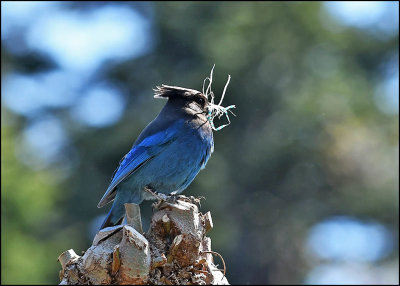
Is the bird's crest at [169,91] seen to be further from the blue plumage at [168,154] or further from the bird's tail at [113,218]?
the bird's tail at [113,218]

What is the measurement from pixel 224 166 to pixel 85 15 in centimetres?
484

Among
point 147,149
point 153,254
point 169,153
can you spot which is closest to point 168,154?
point 169,153

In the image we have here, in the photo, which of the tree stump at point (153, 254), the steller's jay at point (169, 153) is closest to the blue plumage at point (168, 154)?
the steller's jay at point (169, 153)

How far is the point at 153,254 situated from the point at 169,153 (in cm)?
180

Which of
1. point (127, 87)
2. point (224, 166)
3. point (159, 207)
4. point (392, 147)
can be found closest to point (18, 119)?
point (127, 87)

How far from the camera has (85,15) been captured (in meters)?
17.9

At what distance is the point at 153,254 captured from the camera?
374cm

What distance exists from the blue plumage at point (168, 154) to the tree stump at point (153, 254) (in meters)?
1.28

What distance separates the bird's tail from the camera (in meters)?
5.09

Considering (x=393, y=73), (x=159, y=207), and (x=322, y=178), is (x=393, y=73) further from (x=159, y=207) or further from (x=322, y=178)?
(x=159, y=207)

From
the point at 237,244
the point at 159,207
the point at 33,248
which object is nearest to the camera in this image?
the point at 159,207

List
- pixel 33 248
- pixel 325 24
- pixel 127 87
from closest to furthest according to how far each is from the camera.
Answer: pixel 33 248, pixel 127 87, pixel 325 24

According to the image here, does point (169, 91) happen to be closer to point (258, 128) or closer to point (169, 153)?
point (169, 153)

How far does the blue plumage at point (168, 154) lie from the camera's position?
5.36m
